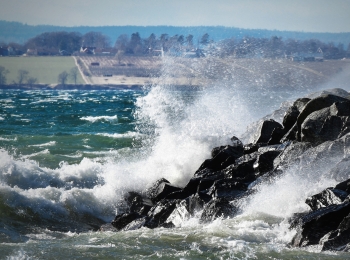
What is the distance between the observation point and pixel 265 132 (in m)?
13.0

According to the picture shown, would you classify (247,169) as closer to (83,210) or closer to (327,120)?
(327,120)

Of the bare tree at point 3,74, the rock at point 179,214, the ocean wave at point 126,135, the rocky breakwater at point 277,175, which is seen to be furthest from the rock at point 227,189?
the bare tree at point 3,74

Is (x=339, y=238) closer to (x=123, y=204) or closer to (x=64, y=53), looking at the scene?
(x=123, y=204)

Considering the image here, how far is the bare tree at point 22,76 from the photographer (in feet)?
348

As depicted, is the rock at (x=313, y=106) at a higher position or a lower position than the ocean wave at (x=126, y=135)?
higher

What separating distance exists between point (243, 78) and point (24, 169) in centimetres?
3158

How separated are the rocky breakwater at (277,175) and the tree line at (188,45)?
30.2 m

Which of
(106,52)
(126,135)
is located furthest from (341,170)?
(106,52)

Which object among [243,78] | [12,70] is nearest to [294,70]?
[243,78]

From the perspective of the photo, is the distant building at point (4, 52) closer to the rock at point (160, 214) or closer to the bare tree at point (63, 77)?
the bare tree at point (63, 77)

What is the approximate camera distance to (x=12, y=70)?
376ft

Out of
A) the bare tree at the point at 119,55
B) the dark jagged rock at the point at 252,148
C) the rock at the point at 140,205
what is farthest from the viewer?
the bare tree at the point at 119,55

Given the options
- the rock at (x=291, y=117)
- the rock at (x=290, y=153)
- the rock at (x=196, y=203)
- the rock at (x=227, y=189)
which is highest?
the rock at (x=291, y=117)

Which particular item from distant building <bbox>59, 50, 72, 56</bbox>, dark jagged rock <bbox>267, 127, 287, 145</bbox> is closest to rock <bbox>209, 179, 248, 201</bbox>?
dark jagged rock <bbox>267, 127, 287, 145</bbox>
